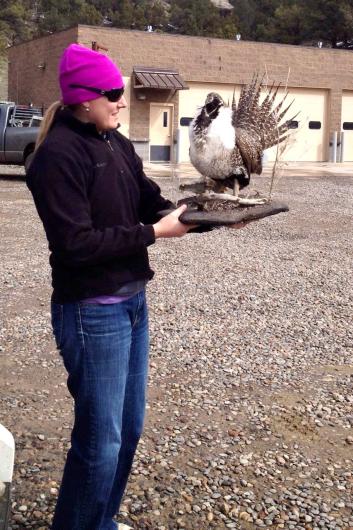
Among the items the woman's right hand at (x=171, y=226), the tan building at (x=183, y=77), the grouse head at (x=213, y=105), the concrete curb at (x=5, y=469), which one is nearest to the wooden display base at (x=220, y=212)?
the woman's right hand at (x=171, y=226)

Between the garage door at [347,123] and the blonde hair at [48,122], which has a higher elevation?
the garage door at [347,123]

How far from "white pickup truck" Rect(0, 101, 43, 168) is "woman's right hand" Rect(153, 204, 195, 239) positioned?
15701 millimetres

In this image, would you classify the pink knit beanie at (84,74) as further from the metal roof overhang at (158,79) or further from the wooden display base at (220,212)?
the metal roof overhang at (158,79)

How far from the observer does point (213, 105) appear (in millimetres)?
3426

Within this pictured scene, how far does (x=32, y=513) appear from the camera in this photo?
3379 mm

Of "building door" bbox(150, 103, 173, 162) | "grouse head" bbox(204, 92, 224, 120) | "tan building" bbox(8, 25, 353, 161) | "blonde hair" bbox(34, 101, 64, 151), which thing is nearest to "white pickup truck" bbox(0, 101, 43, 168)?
"tan building" bbox(8, 25, 353, 161)

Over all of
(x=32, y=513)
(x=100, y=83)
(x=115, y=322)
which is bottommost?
(x=32, y=513)

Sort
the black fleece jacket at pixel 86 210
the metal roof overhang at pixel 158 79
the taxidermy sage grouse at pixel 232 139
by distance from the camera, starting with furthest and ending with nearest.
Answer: the metal roof overhang at pixel 158 79 < the taxidermy sage grouse at pixel 232 139 < the black fleece jacket at pixel 86 210

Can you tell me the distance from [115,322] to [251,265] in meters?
6.65

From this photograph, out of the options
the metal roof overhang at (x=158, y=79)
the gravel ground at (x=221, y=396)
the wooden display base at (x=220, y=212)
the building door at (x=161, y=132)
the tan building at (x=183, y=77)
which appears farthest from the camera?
the building door at (x=161, y=132)

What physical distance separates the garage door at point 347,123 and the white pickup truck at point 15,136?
1699cm

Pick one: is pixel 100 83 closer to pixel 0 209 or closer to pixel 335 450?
pixel 335 450

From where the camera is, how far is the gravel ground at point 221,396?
3539 mm

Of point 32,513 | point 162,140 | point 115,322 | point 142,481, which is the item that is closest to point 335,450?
point 142,481
